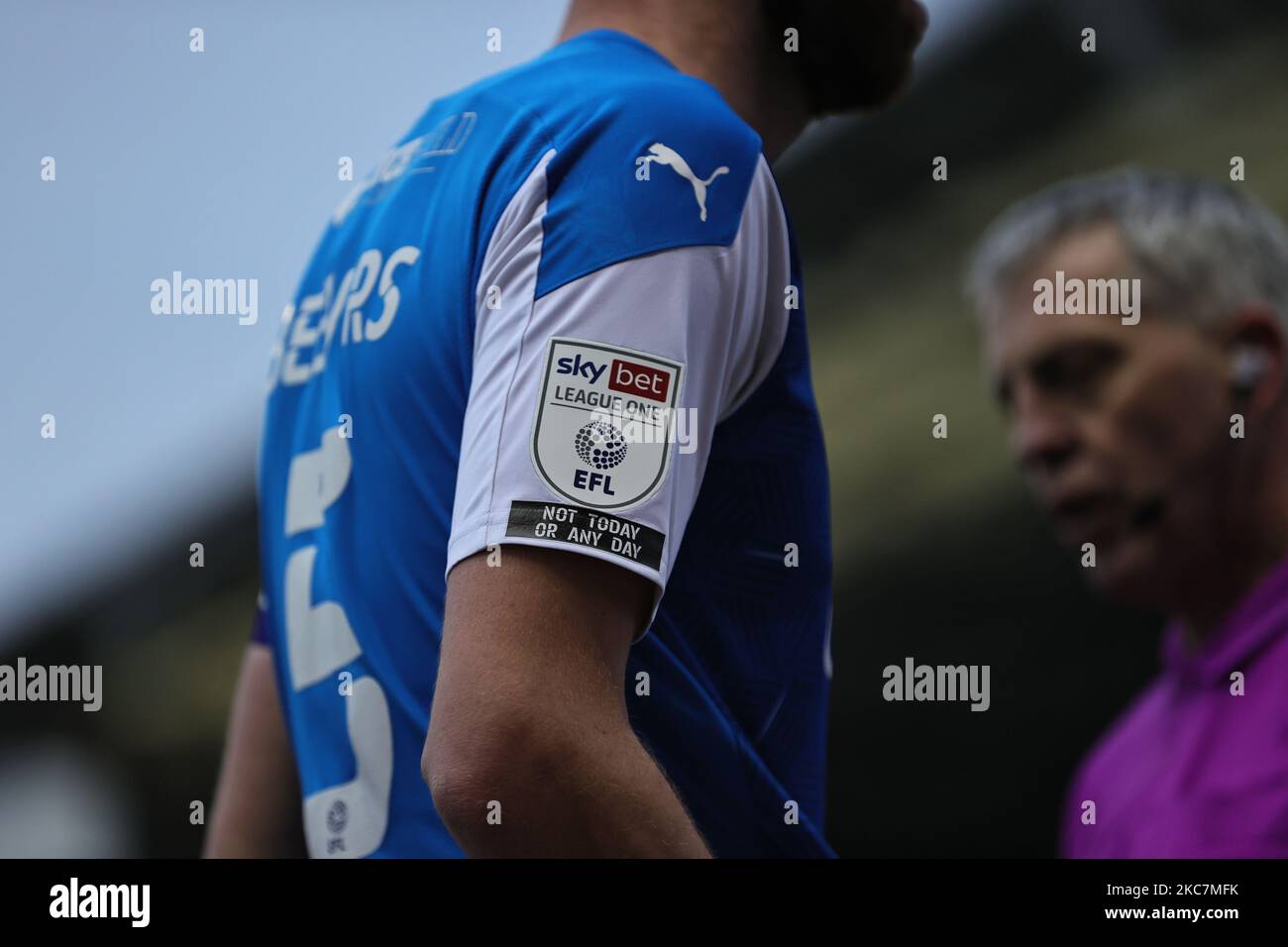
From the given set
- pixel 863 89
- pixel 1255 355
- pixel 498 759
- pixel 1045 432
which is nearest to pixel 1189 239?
pixel 1255 355

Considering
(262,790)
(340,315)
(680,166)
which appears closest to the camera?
(680,166)

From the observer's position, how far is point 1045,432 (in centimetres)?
269

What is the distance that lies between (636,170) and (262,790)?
69 cm

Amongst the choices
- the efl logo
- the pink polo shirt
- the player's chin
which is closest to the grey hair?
the pink polo shirt

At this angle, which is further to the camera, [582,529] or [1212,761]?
[1212,761]

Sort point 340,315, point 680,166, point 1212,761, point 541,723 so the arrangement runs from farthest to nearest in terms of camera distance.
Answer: point 1212,761 < point 340,315 < point 680,166 < point 541,723

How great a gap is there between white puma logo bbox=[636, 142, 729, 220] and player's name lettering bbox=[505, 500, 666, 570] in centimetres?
21

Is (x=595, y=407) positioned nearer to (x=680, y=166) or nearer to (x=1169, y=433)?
(x=680, y=166)

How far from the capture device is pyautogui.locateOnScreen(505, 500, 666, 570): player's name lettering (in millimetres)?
850

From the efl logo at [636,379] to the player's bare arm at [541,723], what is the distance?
0.35 feet

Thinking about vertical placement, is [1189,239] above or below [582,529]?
above

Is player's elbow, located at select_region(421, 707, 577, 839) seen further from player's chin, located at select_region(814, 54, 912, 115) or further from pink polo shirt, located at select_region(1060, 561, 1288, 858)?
pink polo shirt, located at select_region(1060, 561, 1288, 858)
